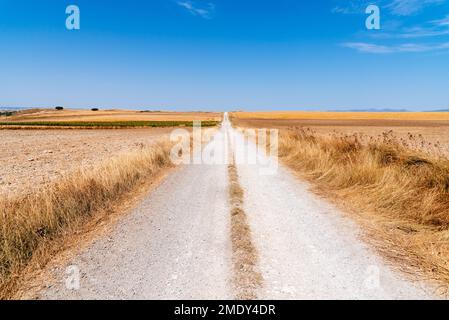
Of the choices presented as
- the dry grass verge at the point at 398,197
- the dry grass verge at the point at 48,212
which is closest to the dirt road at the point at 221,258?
the dry grass verge at the point at 398,197

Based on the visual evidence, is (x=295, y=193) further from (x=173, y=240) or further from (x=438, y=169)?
(x=173, y=240)

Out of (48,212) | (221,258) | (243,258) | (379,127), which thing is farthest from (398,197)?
(379,127)

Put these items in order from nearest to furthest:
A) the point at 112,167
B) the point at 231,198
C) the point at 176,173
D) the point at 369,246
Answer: the point at 369,246
the point at 231,198
the point at 112,167
the point at 176,173

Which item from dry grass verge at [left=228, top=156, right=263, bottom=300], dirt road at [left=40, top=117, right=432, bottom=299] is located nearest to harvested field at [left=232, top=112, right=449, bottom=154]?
dirt road at [left=40, top=117, right=432, bottom=299]

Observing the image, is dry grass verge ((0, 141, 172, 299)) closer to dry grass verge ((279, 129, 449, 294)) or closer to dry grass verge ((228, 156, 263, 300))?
dry grass verge ((228, 156, 263, 300))

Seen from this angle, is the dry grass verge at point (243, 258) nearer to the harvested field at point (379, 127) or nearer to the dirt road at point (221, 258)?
the dirt road at point (221, 258)

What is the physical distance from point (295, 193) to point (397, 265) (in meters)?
4.94

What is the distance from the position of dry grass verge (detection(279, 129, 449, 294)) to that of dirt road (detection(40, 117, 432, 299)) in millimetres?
526

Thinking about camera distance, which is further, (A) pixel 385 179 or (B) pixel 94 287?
(A) pixel 385 179

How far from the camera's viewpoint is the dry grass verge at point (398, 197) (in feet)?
16.8

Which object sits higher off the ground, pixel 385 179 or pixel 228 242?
pixel 385 179

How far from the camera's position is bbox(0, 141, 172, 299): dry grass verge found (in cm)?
480
